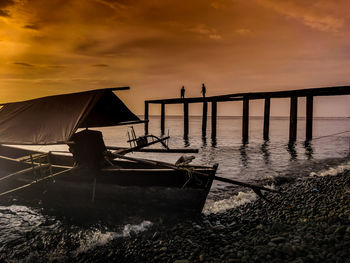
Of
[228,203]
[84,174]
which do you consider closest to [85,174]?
[84,174]

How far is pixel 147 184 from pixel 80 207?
2762mm

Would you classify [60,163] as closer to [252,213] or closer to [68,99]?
[68,99]

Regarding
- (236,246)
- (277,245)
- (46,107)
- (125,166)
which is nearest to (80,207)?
(125,166)

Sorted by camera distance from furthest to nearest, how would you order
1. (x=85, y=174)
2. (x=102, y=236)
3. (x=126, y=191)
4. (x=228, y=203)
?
(x=228, y=203) → (x=85, y=174) → (x=126, y=191) → (x=102, y=236)

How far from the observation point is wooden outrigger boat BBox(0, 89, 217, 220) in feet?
21.6

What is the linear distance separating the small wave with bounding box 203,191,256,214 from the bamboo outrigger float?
2.82ft

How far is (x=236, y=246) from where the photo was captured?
482cm

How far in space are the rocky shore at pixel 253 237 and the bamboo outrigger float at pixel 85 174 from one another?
808mm

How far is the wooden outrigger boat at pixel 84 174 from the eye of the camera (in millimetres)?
6598

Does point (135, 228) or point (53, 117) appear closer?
point (135, 228)

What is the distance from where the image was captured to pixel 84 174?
7.57 metres

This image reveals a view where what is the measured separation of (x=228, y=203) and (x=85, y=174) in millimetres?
4549

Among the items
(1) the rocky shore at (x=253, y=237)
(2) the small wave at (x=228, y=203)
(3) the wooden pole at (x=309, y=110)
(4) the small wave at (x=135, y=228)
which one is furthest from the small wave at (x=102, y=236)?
(3) the wooden pole at (x=309, y=110)

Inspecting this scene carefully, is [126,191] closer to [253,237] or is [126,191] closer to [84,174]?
[84,174]
